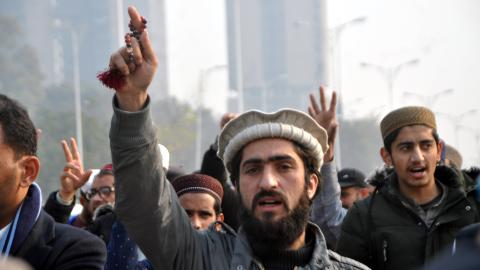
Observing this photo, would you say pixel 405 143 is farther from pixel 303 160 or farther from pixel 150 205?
pixel 150 205

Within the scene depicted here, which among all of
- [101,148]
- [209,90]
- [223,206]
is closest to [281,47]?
[209,90]

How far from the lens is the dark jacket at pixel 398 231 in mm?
4461

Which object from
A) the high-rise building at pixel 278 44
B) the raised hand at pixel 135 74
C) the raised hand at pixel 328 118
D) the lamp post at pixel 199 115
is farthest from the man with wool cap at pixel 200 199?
the high-rise building at pixel 278 44

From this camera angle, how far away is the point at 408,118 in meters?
4.88

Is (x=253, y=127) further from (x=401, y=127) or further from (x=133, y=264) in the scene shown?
(x=401, y=127)

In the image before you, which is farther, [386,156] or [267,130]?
[386,156]

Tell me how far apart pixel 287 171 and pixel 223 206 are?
8.70 feet

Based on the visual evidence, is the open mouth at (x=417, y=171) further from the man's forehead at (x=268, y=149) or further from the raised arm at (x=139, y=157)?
the raised arm at (x=139, y=157)

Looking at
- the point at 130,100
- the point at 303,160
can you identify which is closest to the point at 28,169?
the point at 130,100

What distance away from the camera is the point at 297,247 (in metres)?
3.24

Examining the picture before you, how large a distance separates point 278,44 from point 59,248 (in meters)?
91.8

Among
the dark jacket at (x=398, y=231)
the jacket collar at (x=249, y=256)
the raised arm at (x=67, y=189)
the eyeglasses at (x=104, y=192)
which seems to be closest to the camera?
the jacket collar at (x=249, y=256)

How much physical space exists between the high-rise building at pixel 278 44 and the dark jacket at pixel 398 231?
79435 mm

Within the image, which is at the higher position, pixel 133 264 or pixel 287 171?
pixel 287 171
